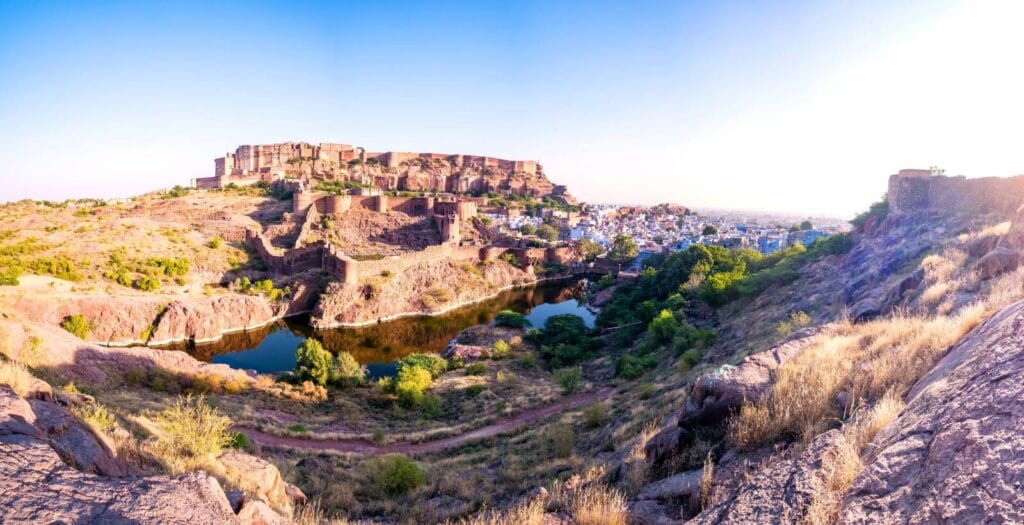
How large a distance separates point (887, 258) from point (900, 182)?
5.58 meters

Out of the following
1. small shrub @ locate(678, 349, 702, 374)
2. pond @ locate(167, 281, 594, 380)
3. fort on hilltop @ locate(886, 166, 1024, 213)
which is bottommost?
pond @ locate(167, 281, 594, 380)

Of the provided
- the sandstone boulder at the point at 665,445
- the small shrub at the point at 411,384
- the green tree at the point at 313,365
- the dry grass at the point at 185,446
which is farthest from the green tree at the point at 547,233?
the sandstone boulder at the point at 665,445

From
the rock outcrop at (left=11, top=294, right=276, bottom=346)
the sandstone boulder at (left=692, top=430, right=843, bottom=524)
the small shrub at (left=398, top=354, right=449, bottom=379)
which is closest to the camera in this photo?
the sandstone boulder at (left=692, top=430, right=843, bottom=524)

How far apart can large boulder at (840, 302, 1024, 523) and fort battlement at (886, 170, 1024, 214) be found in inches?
534

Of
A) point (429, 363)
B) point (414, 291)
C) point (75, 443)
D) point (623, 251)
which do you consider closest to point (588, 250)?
point (623, 251)

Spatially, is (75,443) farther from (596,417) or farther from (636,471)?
(596,417)

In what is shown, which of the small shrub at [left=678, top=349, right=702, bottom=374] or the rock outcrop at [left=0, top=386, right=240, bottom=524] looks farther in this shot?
the small shrub at [left=678, top=349, right=702, bottom=374]

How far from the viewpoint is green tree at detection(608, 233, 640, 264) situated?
151 feet

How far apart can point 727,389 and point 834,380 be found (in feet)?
2.89

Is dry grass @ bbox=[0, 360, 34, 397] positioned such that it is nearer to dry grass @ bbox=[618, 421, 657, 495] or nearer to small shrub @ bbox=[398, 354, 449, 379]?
dry grass @ bbox=[618, 421, 657, 495]

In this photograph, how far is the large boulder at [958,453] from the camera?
1.90 metres

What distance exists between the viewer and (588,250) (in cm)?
4906

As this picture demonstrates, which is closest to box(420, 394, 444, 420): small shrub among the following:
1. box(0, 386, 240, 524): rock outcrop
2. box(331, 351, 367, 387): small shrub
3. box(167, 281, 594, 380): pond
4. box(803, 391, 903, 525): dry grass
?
box(331, 351, 367, 387): small shrub

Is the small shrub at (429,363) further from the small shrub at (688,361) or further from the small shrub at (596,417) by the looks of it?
the small shrub at (688,361)
